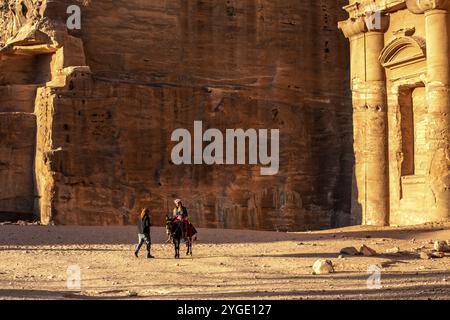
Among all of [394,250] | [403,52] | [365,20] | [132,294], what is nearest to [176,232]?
[394,250]

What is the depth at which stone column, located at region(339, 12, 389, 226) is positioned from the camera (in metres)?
23.0

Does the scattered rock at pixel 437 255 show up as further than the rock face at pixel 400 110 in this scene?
No

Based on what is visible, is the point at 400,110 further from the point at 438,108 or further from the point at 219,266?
the point at 219,266

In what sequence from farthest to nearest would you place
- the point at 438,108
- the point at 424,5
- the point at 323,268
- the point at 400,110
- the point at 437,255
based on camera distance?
the point at 400,110
the point at 424,5
the point at 438,108
the point at 437,255
the point at 323,268

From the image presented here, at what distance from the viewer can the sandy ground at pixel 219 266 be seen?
962cm

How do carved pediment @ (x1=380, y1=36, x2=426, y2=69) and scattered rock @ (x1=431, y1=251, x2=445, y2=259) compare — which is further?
carved pediment @ (x1=380, y1=36, x2=426, y2=69)

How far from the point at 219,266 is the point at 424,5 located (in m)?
11.3

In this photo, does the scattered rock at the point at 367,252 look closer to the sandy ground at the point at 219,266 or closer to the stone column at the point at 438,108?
the sandy ground at the point at 219,266

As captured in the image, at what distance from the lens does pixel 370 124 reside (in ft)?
76.4

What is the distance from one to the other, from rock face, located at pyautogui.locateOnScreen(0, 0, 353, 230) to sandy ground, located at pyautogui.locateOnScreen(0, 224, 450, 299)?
3.41m

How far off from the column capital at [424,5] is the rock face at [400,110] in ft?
0.09

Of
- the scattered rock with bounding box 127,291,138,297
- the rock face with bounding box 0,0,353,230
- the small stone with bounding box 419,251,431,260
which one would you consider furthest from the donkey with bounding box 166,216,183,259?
the rock face with bounding box 0,0,353,230

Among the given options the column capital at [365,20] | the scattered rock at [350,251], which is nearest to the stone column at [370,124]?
the column capital at [365,20]

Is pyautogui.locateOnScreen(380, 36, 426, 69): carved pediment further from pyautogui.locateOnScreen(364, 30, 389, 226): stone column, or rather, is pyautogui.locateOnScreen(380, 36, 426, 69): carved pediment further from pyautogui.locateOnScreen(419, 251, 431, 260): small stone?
pyautogui.locateOnScreen(419, 251, 431, 260): small stone
